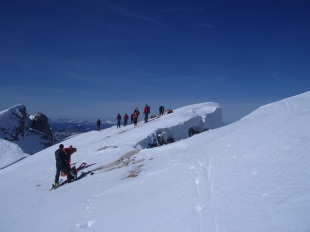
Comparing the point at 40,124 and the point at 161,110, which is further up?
the point at 40,124

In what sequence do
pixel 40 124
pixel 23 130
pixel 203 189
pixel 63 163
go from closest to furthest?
pixel 203 189 < pixel 63 163 < pixel 23 130 < pixel 40 124

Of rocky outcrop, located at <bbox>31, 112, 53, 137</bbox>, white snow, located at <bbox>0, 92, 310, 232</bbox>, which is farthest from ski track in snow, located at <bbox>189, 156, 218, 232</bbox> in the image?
rocky outcrop, located at <bbox>31, 112, 53, 137</bbox>

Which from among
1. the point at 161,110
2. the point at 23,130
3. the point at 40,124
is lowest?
the point at 23,130

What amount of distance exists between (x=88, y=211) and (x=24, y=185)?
9.51 metres

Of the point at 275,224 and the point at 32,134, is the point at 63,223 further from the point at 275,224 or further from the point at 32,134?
the point at 32,134

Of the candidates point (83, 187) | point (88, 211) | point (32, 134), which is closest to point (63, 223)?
point (88, 211)

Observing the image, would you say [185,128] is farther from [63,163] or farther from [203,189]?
[203,189]

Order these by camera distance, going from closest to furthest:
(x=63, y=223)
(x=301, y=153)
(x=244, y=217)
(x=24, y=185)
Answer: (x=244, y=217)
(x=301, y=153)
(x=63, y=223)
(x=24, y=185)

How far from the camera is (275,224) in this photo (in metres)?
4.28

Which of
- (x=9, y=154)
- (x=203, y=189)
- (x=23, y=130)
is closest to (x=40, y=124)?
(x=23, y=130)

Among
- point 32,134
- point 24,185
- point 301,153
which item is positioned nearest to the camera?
point 301,153

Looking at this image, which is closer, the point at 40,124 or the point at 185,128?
the point at 185,128

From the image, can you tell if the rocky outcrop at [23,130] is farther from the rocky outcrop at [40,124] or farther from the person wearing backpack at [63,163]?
the person wearing backpack at [63,163]

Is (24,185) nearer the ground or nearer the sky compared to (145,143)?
nearer the ground
